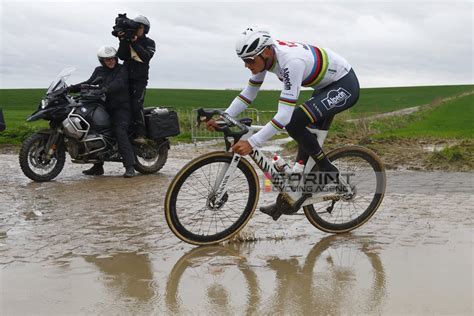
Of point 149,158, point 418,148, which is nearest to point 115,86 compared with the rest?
point 149,158

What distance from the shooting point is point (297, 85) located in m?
5.46

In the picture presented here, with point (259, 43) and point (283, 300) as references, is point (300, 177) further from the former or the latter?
point (283, 300)

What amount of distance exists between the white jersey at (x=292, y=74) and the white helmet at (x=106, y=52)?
4.60m

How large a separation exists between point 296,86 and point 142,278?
2.21 m

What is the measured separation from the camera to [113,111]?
10.3m

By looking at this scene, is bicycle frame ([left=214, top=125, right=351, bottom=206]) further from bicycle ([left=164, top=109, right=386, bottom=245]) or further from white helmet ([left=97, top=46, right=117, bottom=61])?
white helmet ([left=97, top=46, right=117, bottom=61])

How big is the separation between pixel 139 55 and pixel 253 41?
5.16 m

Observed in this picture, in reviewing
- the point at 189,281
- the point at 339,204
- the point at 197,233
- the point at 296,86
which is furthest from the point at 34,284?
the point at 339,204

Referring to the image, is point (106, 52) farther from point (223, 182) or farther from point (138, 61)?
point (223, 182)

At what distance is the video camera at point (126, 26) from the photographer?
9.98 m

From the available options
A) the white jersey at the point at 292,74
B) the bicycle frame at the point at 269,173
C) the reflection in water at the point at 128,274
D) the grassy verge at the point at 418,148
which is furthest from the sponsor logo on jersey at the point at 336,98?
the grassy verge at the point at 418,148

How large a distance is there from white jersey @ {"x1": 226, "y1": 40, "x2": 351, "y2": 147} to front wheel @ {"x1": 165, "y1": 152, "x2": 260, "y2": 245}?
0.42 m

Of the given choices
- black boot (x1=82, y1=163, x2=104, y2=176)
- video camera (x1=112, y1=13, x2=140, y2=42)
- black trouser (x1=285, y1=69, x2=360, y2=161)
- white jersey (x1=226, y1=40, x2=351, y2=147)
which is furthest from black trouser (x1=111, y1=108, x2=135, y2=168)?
black trouser (x1=285, y1=69, x2=360, y2=161)

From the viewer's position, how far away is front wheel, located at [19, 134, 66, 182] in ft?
31.6
